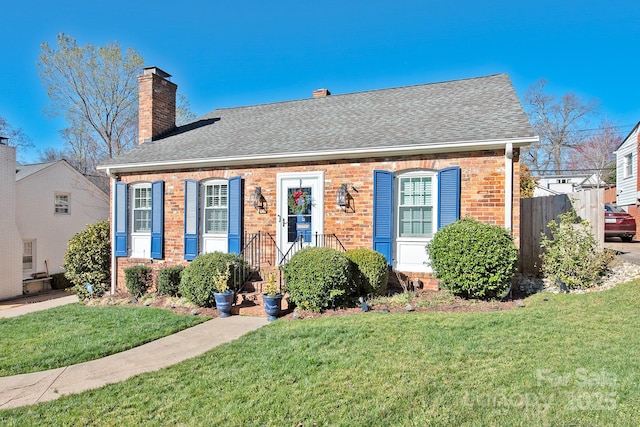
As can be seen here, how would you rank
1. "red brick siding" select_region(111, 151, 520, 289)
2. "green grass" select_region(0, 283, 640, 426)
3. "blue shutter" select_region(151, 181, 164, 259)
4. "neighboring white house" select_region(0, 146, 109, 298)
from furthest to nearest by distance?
"neighboring white house" select_region(0, 146, 109, 298) → "blue shutter" select_region(151, 181, 164, 259) → "red brick siding" select_region(111, 151, 520, 289) → "green grass" select_region(0, 283, 640, 426)

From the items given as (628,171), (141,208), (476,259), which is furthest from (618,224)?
(141,208)

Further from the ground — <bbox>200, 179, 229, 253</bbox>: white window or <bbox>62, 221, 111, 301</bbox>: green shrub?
<bbox>200, 179, 229, 253</bbox>: white window

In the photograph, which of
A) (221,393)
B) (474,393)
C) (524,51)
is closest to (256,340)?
(221,393)

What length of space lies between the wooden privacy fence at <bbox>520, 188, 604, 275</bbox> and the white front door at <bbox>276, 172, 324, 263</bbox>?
16.3ft

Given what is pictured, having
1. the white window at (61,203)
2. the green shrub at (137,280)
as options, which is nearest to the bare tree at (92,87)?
the white window at (61,203)

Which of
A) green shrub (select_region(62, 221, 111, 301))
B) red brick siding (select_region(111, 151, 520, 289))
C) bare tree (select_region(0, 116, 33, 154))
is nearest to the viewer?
red brick siding (select_region(111, 151, 520, 289))

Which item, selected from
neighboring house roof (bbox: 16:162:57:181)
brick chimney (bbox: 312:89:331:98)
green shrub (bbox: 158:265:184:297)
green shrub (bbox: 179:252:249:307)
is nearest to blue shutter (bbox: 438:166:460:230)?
green shrub (bbox: 179:252:249:307)

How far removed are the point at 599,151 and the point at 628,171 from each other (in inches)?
511

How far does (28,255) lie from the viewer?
17.0 meters

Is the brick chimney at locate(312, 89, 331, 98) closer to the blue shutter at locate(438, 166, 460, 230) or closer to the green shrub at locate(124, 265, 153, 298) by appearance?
the blue shutter at locate(438, 166, 460, 230)

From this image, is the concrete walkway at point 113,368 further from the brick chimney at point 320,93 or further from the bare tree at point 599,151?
the bare tree at point 599,151

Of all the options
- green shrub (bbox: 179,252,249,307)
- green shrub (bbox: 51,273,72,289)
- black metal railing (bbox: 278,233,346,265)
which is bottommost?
green shrub (bbox: 51,273,72,289)

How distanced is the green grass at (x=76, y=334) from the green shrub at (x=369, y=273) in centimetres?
300

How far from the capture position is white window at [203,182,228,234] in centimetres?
944
